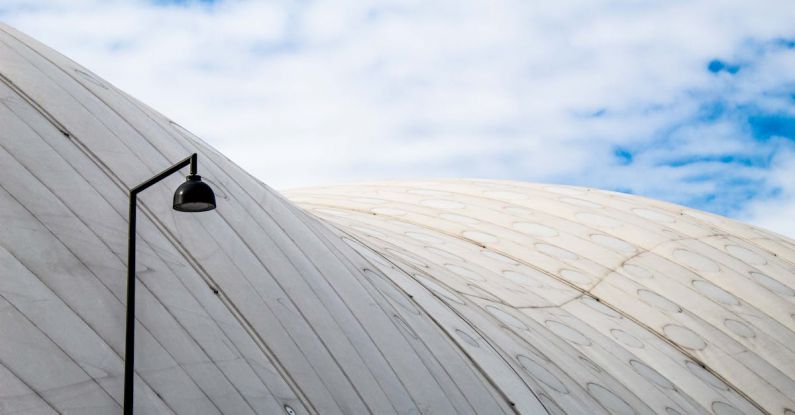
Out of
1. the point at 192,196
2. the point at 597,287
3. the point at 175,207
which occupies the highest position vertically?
the point at 192,196

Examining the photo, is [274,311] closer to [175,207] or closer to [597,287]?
[175,207]

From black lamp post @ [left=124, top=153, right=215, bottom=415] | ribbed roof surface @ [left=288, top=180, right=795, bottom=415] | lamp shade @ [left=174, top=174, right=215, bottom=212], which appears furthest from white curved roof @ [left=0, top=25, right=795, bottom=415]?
lamp shade @ [left=174, top=174, right=215, bottom=212]

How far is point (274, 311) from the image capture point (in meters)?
10.8

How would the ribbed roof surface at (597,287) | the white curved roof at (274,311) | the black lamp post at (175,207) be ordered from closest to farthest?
1. the black lamp post at (175,207)
2. the white curved roof at (274,311)
3. the ribbed roof surface at (597,287)

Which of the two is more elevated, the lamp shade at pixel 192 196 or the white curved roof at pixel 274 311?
the lamp shade at pixel 192 196

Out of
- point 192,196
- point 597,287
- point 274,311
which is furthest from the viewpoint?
point 597,287

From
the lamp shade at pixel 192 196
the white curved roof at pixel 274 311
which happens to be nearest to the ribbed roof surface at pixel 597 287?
the white curved roof at pixel 274 311

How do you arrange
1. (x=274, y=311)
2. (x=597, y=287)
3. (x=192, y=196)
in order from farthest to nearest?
(x=597, y=287)
(x=274, y=311)
(x=192, y=196)

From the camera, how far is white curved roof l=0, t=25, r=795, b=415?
8211mm

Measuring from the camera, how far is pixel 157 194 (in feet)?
35.1

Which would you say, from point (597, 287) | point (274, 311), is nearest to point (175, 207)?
point (274, 311)

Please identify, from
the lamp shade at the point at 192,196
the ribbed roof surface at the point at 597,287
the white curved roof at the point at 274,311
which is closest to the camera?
the lamp shade at the point at 192,196

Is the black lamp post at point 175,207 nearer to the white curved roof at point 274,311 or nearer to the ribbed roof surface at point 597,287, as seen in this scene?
the white curved roof at point 274,311

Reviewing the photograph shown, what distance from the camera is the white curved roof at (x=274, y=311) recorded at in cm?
821
